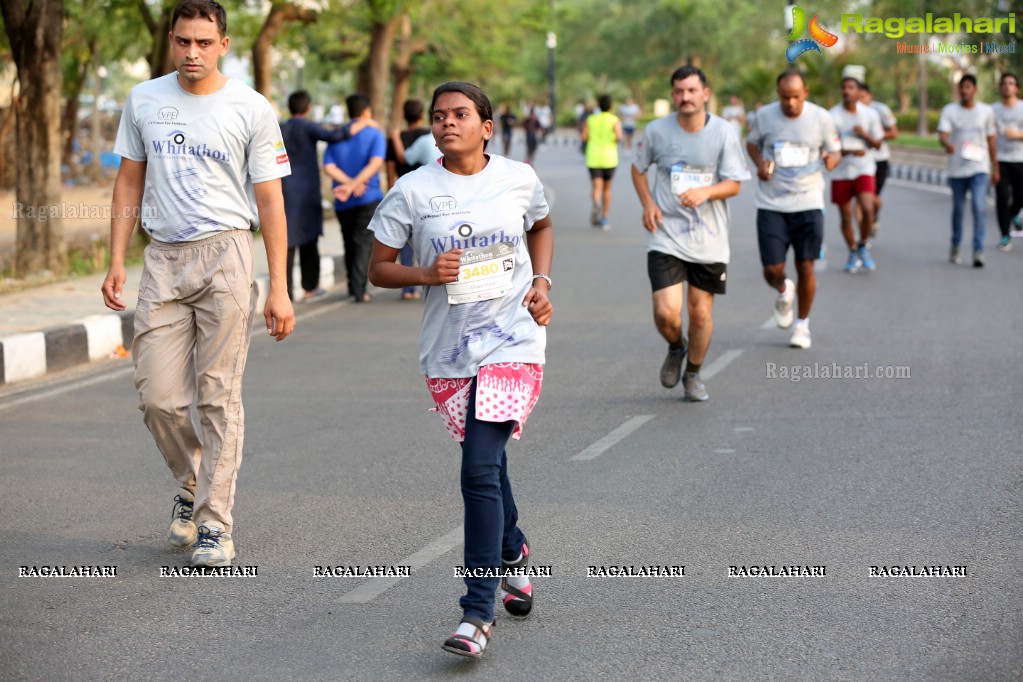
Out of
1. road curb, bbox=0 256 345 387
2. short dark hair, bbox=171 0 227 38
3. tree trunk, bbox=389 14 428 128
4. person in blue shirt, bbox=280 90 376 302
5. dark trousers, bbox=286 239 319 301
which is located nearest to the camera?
short dark hair, bbox=171 0 227 38

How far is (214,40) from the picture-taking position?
17.8 ft

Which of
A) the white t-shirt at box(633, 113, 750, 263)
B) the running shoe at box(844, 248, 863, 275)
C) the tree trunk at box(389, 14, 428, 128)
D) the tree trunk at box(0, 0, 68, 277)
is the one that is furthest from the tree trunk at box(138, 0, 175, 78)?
the tree trunk at box(389, 14, 428, 128)

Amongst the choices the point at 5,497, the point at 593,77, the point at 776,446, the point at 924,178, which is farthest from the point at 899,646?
the point at 593,77

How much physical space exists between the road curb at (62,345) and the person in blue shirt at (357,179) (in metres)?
2.58

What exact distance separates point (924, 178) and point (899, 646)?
28211mm

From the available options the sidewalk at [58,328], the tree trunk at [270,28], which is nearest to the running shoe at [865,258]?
the sidewalk at [58,328]

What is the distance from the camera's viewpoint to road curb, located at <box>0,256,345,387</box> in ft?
32.9

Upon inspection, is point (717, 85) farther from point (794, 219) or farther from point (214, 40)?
point (214, 40)

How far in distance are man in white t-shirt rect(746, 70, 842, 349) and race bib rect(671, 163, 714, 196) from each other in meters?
1.87

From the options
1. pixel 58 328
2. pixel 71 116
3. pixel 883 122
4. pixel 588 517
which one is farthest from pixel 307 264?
pixel 71 116

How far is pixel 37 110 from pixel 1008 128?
387 inches

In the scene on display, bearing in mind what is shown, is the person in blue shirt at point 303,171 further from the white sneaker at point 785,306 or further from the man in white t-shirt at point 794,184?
the white sneaker at point 785,306

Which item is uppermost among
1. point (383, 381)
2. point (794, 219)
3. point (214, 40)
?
point (214, 40)

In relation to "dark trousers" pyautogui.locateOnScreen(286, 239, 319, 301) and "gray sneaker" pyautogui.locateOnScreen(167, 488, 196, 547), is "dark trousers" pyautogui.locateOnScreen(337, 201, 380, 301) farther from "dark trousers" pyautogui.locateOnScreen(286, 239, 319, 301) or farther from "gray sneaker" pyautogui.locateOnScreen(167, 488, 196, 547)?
"gray sneaker" pyautogui.locateOnScreen(167, 488, 196, 547)
